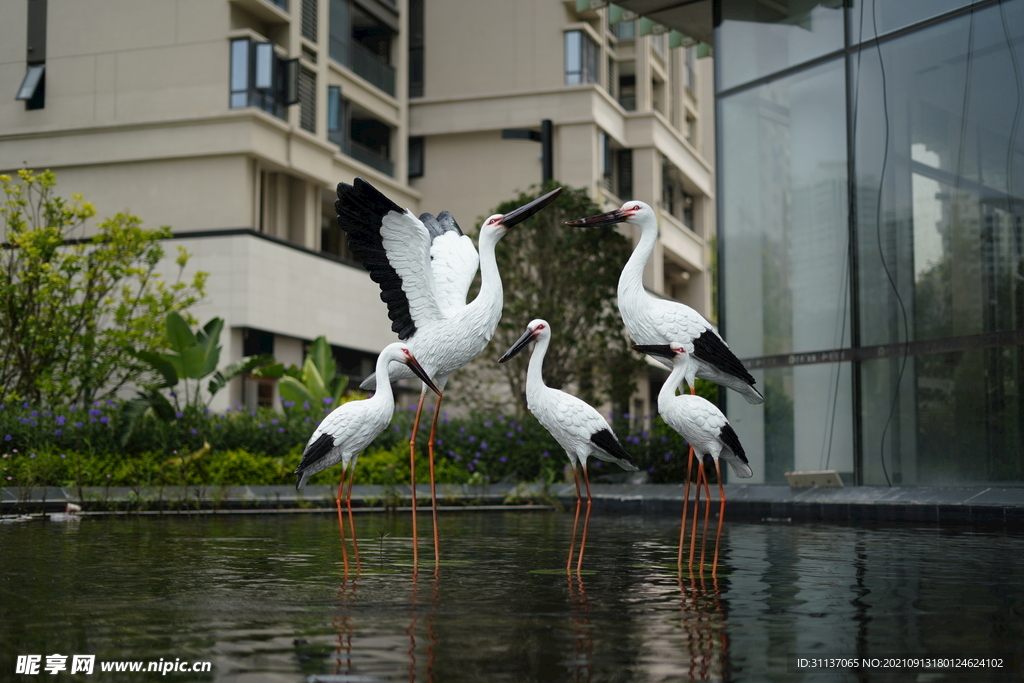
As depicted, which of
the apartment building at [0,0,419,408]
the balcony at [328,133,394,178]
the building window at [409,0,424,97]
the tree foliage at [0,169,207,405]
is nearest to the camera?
the tree foliage at [0,169,207,405]

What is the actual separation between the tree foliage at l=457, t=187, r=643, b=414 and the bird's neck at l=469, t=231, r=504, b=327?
11.0m

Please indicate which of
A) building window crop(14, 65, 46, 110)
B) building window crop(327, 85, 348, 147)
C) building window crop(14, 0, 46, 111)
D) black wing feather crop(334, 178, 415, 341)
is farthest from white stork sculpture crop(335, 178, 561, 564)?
building window crop(327, 85, 348, 147)

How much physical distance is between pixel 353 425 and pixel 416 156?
28.9m

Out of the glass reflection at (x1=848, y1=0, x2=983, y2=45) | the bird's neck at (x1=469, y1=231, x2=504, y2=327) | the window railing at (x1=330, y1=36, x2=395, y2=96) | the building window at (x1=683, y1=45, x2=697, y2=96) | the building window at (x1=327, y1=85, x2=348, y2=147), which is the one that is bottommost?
the bird's neck at (x1=469, y1=231, x2=504, y2=327)

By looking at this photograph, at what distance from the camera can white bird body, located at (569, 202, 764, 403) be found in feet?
23.3

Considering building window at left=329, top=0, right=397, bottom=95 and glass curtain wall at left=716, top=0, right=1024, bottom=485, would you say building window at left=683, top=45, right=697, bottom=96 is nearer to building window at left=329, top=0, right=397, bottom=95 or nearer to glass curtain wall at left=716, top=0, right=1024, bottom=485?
building window at left=329, top=0, right=397, bottom=95

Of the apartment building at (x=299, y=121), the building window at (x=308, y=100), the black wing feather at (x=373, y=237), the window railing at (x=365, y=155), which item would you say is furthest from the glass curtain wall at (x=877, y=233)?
the window railing at (x=365, y=155)

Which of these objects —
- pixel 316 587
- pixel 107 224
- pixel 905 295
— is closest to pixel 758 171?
pixel 905 295

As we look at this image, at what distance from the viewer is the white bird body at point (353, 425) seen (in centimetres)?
629

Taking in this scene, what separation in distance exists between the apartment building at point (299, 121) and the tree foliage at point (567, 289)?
9.19m

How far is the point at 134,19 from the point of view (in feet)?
86.1

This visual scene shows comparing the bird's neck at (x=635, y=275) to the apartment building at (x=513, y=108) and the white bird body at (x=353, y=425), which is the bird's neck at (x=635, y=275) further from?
the apartment building at (x=513, y=108)

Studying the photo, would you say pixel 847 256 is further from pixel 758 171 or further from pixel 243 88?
pixel 243 88

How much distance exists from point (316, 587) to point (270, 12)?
23906 millimetres
